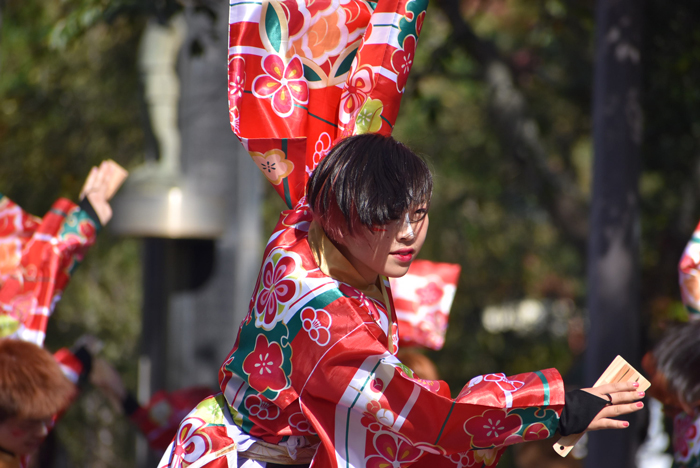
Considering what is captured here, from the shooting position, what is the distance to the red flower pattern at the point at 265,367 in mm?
1556

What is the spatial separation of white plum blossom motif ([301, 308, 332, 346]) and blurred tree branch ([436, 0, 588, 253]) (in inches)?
120

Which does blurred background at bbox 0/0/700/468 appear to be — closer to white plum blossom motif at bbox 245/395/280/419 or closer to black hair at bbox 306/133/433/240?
black hair at bbox 306/133/433/240

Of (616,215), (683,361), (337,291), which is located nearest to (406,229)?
(337,291)

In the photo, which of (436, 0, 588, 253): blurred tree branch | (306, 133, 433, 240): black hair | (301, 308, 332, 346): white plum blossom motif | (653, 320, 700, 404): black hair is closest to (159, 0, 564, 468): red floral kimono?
(301, 308, 332, 346): white plum blossom motif

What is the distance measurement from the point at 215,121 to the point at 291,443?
259 centimetres

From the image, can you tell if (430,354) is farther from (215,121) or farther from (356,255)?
(356,255)

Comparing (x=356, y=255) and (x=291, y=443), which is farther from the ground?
(x=356, y=255)

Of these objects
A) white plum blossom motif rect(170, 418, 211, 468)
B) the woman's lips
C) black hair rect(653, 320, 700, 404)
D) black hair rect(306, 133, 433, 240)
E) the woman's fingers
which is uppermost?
black hair rect(306, 133, 433, 240)

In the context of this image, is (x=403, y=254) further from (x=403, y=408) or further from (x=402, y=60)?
(x=402, y=60)

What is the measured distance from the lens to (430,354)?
20.1 ft

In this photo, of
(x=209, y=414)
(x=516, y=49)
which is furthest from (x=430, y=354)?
(x=209, y=414)

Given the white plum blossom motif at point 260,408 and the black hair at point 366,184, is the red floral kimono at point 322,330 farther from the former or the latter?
the black hair at point 366,184

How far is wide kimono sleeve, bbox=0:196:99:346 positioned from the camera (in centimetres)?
239

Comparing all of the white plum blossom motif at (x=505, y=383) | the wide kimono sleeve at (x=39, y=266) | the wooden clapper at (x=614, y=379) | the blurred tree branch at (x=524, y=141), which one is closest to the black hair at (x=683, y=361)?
the wooden clapper at (x=614, y=379)
